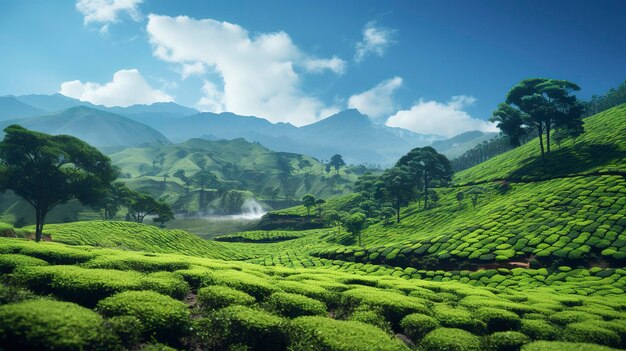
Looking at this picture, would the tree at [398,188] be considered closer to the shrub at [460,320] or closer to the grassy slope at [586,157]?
the grassy slope at [586,157]

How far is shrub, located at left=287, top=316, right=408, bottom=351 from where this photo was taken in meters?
11.0

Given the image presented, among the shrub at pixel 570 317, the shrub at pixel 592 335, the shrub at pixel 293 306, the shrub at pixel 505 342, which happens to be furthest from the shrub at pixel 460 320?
the shrub at pixel 293 306

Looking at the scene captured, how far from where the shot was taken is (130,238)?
5694cm

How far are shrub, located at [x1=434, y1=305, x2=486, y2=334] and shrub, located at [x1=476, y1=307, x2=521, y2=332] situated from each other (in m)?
0.77

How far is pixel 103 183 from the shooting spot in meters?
50.7

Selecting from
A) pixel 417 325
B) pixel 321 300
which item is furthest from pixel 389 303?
pixel 321 300

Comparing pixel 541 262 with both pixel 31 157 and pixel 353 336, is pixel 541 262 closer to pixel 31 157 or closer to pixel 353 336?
pixel 353 336

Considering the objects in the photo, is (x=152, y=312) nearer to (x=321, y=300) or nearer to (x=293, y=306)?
(x=293, y=306)

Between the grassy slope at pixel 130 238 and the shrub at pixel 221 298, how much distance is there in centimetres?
3919

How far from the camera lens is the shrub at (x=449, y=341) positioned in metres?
12.3

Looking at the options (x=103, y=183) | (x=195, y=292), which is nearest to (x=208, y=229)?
(x=103, y=183)

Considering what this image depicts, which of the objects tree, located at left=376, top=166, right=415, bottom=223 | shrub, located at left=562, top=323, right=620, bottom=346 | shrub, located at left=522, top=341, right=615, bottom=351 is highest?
Answer: tree, located at left=376, top=166, right=415, bottom=223

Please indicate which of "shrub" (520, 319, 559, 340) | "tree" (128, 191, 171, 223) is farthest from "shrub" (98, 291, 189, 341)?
"tree" (128, 191, 171, 223)

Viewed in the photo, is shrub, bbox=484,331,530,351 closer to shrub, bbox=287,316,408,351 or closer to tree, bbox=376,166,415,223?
shrub, bbox=287,316,408,351
